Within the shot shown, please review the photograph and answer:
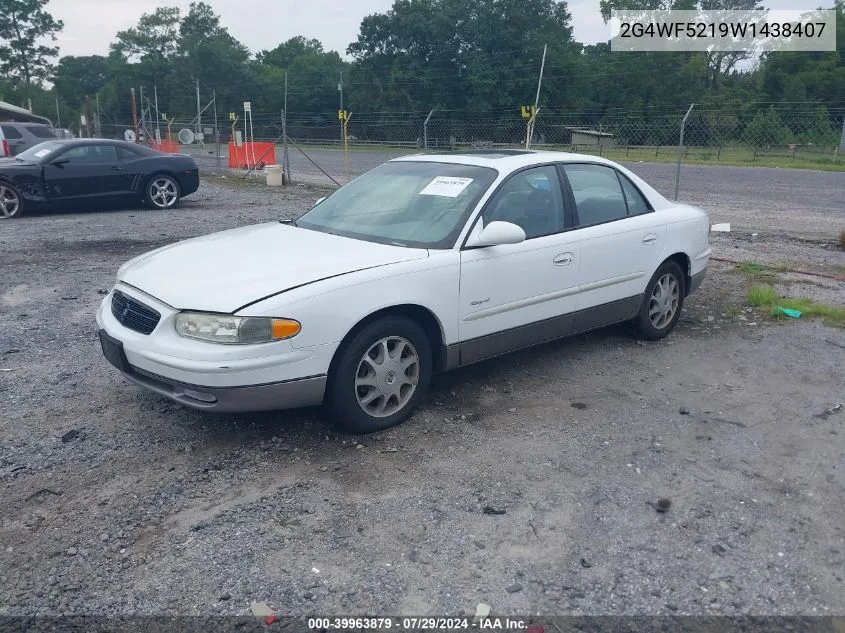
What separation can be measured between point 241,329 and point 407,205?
1.69 m

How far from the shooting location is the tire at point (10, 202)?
12.2 m

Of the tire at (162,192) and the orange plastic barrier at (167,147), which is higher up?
the orange plastic barrier at (167,147)

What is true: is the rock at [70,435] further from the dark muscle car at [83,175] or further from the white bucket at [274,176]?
the white bucket at [274,176]

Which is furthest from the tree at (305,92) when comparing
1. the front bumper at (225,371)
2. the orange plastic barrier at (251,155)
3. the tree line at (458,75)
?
the front bumper at (225,371)

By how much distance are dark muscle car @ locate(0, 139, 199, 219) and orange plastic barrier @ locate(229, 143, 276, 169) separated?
365 inches

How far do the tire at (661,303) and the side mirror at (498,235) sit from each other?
5.96 ft

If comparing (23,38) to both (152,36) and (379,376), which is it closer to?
(152,36)

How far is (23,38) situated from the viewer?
8106 cm

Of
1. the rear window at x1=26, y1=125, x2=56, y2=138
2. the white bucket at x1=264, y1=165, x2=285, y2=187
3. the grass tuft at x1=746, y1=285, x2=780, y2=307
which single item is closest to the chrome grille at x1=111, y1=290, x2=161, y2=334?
the grass tuft at x1=746, y1=285, x2=780, y2=307

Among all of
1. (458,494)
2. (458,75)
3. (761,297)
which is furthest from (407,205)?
(458,75)

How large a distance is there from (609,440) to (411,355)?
1238 millimetres

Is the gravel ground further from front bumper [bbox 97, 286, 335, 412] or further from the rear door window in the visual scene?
the rear door window

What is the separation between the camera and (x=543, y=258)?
4.93 meters

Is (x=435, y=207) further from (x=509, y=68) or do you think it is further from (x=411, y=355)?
(x=509, y=68)
